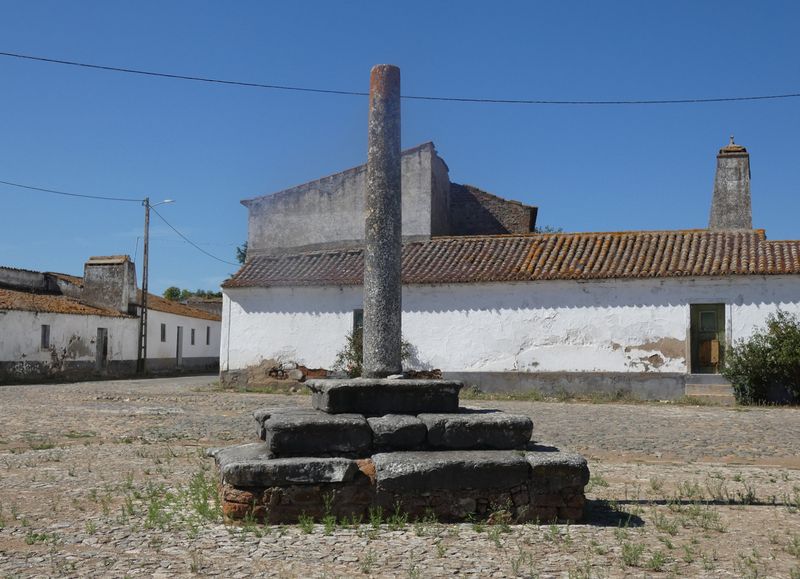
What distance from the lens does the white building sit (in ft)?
62.8

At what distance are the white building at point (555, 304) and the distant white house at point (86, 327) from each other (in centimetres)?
1016

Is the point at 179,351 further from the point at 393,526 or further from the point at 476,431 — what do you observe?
the point at 393,526

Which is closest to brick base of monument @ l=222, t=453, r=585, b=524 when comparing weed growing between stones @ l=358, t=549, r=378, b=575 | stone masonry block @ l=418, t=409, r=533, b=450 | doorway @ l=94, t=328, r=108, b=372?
stone masonry block @ l=418, t=409, r=533, b=450

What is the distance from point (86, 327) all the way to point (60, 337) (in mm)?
1563

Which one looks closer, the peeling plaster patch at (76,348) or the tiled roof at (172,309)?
the peeling plaster patch at (76,348)

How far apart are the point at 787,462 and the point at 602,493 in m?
3.54

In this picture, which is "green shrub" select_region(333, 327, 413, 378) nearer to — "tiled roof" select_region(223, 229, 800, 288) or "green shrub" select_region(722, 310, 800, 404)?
"tiled roof" select_region(223, 229, 800, 288)

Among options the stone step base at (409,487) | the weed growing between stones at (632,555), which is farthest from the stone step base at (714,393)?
the weed growing between stones at (632,555)

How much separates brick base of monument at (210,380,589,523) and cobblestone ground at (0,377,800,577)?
18cm

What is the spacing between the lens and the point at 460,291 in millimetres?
21016

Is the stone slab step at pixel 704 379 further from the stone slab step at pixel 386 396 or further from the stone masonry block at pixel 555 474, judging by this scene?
the stone masonry block at pixel 555 474

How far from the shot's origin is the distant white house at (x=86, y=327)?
28.2 metres

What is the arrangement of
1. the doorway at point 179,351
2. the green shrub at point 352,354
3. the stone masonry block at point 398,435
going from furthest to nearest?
the doorway at point 179,351 → the green shrub at point 352,354 → the stone masonry block at point 398,435

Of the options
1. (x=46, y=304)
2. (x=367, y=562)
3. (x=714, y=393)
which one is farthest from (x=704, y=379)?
(x=46, y=304)
